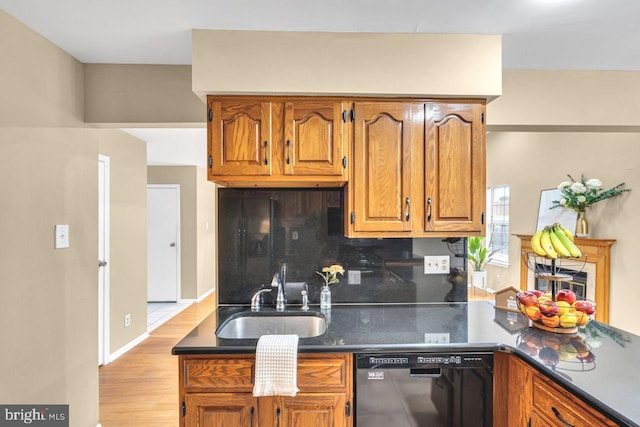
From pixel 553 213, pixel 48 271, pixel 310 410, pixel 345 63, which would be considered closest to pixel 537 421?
pixel 310 410

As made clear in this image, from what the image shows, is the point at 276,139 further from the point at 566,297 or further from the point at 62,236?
the point at 566,297

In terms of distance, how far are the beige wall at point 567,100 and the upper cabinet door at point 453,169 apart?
1.50ft

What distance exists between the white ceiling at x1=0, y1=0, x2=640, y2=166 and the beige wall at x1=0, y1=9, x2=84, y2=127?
7 centimetres

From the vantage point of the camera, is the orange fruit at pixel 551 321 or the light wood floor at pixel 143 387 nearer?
the orange fruit at pixel 551 321

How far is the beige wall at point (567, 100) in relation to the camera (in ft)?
7.52

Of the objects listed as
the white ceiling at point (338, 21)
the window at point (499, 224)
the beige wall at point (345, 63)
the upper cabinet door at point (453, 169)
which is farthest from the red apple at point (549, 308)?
the window at point (499, 224)

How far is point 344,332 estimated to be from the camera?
69.2 inches

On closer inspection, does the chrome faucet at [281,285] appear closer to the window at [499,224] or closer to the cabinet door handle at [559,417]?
the cabinet door handle at [559,417]

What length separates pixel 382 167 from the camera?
6.44 ft

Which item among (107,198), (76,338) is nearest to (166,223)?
(107,198)

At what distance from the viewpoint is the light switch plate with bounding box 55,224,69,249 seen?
198cm

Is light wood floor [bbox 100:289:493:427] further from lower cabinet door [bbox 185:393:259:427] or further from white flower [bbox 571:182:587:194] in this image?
→ white flower [bbox 571:182:587:194]

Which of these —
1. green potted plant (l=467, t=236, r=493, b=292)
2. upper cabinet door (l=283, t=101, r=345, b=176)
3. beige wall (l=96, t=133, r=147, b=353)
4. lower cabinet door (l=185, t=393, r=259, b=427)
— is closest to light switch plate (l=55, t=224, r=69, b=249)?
lower cabinet door (l=185, t=393, r=259, b=427)

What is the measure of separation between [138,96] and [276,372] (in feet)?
6.02
